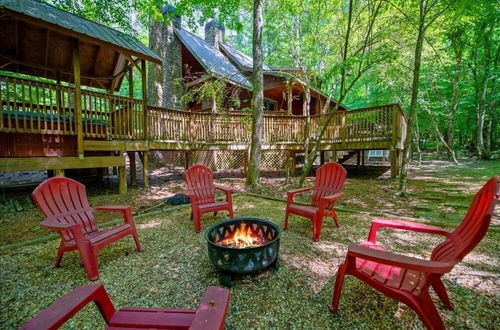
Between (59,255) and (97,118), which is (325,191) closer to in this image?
(59,255)

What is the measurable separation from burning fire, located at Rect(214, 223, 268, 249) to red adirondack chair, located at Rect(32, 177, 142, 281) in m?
1.27

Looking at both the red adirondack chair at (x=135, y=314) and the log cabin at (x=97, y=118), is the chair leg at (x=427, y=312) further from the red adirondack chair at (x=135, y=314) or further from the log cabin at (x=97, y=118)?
the log cabin at (x=97, y=118)

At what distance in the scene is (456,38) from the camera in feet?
41.2

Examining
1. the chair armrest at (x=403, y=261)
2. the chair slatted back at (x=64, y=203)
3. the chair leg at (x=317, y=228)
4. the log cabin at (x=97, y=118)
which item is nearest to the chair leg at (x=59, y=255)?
the chair slatted back at (x=64, y=203)

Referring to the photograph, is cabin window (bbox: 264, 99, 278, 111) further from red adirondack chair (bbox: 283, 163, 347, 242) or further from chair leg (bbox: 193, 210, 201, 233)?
chair leg (bbox: 193, 210, 201, 233)

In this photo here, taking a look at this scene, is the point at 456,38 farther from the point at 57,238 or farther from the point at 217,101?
the point at 57,238

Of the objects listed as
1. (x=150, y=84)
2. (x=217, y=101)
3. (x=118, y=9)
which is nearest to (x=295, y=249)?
(x=217, y=101)

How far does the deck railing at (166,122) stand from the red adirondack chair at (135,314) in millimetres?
5143

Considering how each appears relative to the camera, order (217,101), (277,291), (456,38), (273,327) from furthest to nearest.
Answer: (456,38) → (217,101) → (277,291) → (273,327)

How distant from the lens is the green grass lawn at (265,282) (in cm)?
186

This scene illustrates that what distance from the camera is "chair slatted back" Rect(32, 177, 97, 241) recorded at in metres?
2.58

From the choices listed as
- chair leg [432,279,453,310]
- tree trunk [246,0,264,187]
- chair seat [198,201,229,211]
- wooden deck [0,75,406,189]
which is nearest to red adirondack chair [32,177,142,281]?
chair seat [198,201,229,211]

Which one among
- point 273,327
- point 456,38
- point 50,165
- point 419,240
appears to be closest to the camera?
point 273,327

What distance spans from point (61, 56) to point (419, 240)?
10.4m
